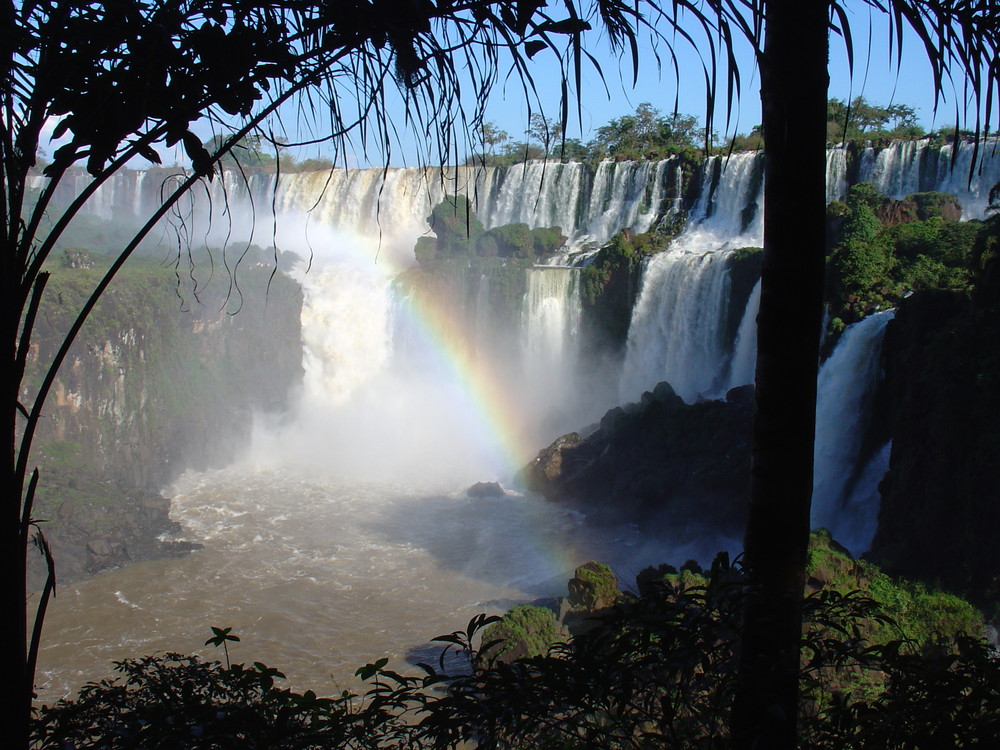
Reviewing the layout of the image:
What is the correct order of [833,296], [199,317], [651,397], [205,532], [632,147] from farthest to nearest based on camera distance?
[632,147], [199,317], [651,397], [205,532], [833,296]

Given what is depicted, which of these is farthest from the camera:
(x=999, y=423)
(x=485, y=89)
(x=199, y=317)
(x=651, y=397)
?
(x=199, y=317)

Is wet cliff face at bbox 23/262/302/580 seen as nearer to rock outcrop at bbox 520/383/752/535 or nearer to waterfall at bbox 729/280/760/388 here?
rock outcrop at bbox 520/383/752/535

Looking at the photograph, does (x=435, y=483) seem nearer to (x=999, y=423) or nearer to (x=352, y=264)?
(x=352, y=264)

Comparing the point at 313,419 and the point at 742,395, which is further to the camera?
the point at 313,419

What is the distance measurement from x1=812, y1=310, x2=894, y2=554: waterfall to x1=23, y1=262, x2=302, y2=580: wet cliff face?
11.8 metres

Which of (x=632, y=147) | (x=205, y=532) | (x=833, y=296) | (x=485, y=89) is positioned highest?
(x=632, y=147)

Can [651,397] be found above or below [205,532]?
above

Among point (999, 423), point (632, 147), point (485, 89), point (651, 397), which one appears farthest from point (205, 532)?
point (632, 147)

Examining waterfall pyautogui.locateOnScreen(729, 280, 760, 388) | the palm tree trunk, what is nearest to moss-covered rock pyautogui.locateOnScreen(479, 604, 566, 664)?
the palm tree trunk

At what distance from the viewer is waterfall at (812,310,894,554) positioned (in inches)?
495

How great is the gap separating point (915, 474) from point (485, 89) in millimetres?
11081

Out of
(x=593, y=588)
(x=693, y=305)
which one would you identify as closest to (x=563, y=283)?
(x=693, y=305)

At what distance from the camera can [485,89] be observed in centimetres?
188

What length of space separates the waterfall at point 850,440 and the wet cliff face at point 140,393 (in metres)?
11.8
